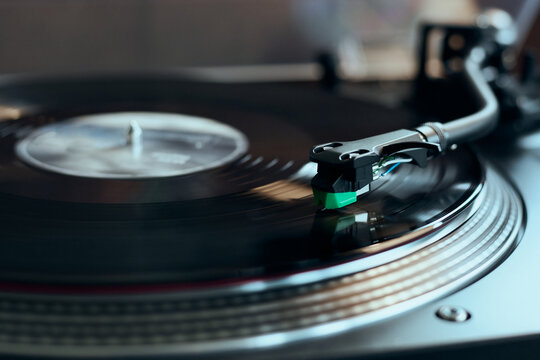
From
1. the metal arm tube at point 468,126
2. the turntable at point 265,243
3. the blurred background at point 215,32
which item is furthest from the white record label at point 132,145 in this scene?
the blurred background at point 215,32

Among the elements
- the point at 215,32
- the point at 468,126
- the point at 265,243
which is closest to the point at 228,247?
the point at 265,243

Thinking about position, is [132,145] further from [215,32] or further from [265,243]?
[215,32]

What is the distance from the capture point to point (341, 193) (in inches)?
24.8

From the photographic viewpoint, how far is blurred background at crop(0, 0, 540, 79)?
4.66ft

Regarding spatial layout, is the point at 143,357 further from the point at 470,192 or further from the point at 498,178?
the point at 498,178

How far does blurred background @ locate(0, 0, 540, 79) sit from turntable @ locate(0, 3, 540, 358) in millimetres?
497

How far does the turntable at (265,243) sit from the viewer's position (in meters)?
0.48

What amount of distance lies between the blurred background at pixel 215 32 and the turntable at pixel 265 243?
1.63ft

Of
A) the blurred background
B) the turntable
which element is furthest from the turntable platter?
the blurred background

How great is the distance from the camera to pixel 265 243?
1.87ft

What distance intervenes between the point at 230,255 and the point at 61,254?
15cm

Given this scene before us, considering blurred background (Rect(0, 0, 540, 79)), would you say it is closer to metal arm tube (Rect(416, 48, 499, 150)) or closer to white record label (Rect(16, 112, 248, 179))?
white record label (Rect(16, 112, 248, 179))

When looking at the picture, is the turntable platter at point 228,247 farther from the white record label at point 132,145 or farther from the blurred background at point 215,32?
the blurred background at point 215,32

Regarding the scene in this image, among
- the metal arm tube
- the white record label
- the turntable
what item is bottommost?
the white record label
